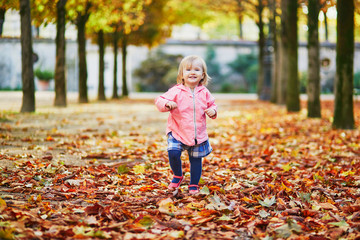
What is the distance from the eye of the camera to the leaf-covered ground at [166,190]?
3.33 m

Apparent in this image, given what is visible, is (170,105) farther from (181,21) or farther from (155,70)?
(155,70)

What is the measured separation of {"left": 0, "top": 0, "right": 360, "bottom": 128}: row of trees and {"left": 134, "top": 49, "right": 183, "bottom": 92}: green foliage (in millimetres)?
8774

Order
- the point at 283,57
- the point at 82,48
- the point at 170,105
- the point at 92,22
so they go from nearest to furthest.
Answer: the point at 170,105, the point at 283,57, the point at 82,48, the point at 92,22

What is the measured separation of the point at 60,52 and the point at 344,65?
Result: 9.65 m

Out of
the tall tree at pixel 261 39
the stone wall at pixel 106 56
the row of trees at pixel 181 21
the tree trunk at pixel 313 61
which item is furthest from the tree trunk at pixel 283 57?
the stone wall at pixel 106 56

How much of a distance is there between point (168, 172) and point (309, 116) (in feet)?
29.9

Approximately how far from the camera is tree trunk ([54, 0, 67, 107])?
15.6 meters

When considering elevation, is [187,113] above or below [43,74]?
below

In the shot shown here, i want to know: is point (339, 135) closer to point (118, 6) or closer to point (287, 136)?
point (287, 136)

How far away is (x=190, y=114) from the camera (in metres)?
4.43

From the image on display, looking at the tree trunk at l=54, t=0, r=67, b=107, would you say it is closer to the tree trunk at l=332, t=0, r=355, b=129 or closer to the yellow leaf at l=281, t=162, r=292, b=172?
the tree trunk at l=332, t=0, r=355, b=129

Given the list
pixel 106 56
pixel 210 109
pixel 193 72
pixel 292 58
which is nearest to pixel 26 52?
pixel 292 58

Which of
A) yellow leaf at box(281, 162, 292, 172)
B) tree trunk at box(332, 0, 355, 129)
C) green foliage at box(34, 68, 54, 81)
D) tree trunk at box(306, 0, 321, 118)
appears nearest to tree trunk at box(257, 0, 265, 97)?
tree trunk at box(306, 0, 321, 118)

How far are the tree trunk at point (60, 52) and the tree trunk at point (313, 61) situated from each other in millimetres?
8042
